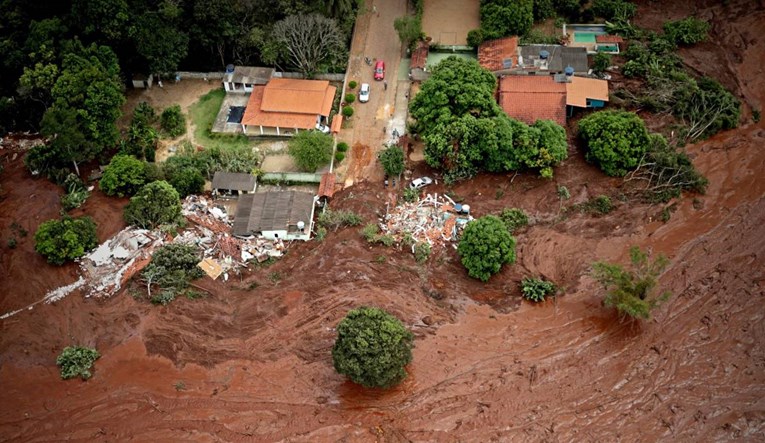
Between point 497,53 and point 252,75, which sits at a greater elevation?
point 497,53

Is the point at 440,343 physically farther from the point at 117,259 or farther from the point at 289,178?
the point at 117,259

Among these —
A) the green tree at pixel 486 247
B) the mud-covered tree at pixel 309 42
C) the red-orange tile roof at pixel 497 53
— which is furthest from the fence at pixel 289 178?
the red-orange tile roof at pixel 497 53

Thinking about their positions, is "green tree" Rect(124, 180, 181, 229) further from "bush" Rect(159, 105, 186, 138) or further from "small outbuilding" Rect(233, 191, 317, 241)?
"bush" Rect(159, 105, 186, 138)

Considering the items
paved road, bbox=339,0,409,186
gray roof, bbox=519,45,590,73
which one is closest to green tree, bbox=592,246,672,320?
paved road, bbox=339,0,409,186

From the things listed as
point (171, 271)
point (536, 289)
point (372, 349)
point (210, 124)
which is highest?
point (210, 124)

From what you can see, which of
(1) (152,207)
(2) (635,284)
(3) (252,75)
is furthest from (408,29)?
(2) (635,284)

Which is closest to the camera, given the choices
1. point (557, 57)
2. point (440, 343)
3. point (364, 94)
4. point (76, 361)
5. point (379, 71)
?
point (76, 361)
